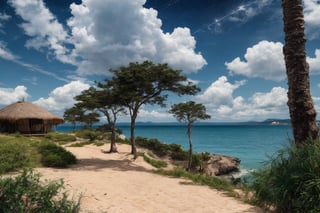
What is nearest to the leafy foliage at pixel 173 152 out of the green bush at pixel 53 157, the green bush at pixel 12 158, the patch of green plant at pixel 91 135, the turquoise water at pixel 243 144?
the patch of green plant at pixel 91 135

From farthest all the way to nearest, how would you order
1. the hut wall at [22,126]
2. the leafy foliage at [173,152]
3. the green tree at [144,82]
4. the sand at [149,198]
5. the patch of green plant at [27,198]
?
the hut wall at [22,126] < the leafy foliage at [173,152] < the green tree at [144,82] < the sand at [149,198] < the patch of green plant at [27,198]

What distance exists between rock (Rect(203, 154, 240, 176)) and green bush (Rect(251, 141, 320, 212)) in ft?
58.9

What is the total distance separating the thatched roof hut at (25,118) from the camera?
2467 centimetres

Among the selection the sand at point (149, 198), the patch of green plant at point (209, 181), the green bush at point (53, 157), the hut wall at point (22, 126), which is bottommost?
the patch of green plant at point (209, 181)

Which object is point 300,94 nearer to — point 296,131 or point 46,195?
point 296,131

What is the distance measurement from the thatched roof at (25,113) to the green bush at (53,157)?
49.3ft

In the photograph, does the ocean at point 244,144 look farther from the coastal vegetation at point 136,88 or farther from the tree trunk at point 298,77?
the coastal vegetation at point 136,88

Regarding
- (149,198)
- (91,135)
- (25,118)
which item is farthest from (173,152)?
(149,198)

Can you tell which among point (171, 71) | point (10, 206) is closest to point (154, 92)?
point (171, 71)

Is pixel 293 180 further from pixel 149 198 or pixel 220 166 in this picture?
pixel 220 166

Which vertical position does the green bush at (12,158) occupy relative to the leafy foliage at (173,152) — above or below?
above

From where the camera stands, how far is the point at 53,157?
34.1 ft

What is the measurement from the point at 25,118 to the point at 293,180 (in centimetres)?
2638

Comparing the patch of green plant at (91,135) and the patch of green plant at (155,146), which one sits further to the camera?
the patch of green plant at (91,135)
